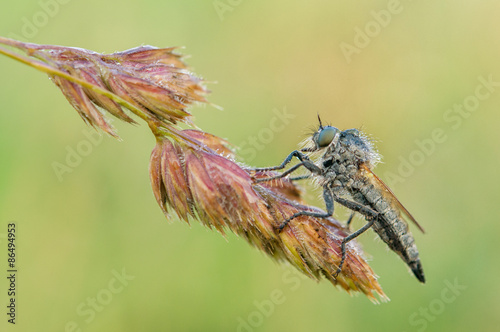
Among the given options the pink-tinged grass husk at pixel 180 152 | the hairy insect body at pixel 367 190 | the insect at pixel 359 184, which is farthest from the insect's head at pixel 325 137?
the pink-tinged grass husk at pixel 180 152

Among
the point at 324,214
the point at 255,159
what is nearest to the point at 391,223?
the point at 324,214

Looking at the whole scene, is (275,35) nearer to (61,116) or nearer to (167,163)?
(61,116)

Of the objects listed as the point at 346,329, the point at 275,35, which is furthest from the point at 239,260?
the point at 275,35

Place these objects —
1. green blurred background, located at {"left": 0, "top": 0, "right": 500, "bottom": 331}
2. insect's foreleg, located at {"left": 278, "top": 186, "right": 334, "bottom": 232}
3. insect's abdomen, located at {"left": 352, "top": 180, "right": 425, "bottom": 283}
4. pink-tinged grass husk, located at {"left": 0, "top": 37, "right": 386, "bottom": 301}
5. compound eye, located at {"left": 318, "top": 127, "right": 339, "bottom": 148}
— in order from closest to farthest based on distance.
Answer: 1. pink-tinged grass husk, located at {"left": 0, "top": 37, "right": 386, "bottom": 301}
2. insect's foreleg, located at {"left": 278, "top": 186, "right": 334, "bottom": 232}
3. compound eye, located at {"left": 318, "top": 127, "right": 339, "bottom": 148}
4. insect's abdomen, located at {"left": 352, "top": 180, "right": 425, "bottom": 283}
5. green blurred background, located at {"left": 0, "top": 0, "right": 500, "bottom": 331}

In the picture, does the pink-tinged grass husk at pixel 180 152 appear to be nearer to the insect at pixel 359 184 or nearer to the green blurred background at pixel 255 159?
the insect at pixel 359 184

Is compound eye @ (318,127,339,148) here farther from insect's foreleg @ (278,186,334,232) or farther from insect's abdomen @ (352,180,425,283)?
insect's abdomen @ (352,180,425,283)

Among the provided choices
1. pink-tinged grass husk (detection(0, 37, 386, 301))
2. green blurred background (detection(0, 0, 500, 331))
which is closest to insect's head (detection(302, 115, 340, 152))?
pink-tinged grass husk (detection(0, 37, 386, 301))

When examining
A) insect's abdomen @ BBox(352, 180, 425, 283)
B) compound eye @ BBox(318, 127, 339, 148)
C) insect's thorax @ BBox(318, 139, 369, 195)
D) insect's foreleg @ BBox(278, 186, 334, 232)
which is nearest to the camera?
insect's foreleg @ BBox(278, 186, 334, 232)

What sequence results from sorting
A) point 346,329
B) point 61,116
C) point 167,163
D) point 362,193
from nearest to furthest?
point 167,163 < point 362,193 < point 346,329 < point 61,116
